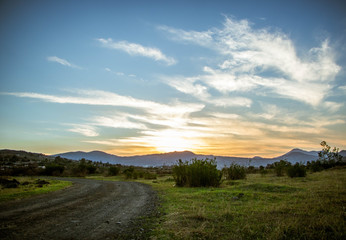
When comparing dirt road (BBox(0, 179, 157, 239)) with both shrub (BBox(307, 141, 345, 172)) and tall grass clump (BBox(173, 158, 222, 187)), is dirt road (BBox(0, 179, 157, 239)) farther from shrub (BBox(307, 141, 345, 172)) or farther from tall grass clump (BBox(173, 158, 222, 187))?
shrub (BBox(307, 141, 345, 172))

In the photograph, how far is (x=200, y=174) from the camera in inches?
725

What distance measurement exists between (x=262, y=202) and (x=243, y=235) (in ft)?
15.8

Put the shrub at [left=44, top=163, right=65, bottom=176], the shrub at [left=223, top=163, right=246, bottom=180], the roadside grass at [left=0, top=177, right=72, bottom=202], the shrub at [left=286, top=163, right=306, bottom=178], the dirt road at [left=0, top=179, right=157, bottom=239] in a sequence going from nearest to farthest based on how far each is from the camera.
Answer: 1. the dirt road at [left=0, top=179, right=157, bottom=239]
2. the roadside grass at [left=0, top=177, right=72, bottom=202]
3. the shrub at [left=286, top=163, right=306, bottom=178]
4. the shrub at [left=223, top=163, right=246, bottom=180]
5. the shrub at [left=44, top=163, right=65, bottom=176]

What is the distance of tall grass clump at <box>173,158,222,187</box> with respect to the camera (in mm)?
18328

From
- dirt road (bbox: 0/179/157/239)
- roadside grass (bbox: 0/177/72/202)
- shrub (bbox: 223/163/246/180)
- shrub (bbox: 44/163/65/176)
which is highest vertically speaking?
shrub (bbox: 223/163/246/180)

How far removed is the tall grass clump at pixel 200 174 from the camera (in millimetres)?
18328

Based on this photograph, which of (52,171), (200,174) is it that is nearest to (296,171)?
(200,174)

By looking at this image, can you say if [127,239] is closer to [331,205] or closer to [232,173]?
[331,205]

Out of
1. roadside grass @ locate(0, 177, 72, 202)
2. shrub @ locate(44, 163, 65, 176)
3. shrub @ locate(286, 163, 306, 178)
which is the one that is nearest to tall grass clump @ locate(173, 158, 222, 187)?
shrub @ locate(286, 163, 306, 178)

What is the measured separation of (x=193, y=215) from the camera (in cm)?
718

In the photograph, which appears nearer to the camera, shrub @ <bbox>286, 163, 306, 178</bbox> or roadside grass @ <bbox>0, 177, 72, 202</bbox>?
roadside grass @ <bbox>0, 177, 72, 202</bbox>

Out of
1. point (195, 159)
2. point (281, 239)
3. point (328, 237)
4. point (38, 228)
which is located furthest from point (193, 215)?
point (195, 159)

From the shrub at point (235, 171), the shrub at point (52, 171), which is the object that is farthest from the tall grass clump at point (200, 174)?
the shrub at point (52, 171)

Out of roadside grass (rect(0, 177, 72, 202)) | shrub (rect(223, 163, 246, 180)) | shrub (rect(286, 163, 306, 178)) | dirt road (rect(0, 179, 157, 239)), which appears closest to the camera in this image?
dirt road (rect(0, 179, 157, 239))
